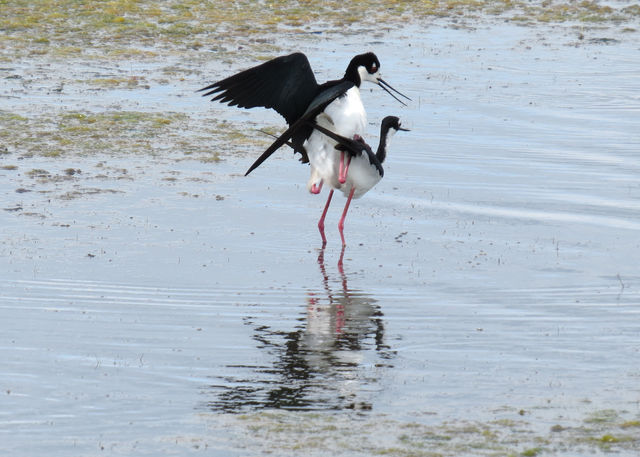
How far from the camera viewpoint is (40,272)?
8.83 metres

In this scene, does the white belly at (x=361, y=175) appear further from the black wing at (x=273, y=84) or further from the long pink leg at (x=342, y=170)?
the black wing at (x=273, y=84)

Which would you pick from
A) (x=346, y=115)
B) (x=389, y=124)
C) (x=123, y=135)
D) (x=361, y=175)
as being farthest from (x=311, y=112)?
(x=123, y=135)

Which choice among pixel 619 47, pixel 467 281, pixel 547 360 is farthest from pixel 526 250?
pixel 619 47

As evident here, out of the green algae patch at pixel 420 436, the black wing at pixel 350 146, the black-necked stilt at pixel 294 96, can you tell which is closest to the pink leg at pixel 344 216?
the black wing at pixel 350 146

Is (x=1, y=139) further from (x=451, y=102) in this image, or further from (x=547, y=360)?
(x=547, y=360)

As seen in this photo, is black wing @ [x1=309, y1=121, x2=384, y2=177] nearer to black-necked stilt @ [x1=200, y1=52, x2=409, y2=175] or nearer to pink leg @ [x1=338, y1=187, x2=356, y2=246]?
black-necked stilt @ [x1=200, y1=52, x2=409, y2=175]

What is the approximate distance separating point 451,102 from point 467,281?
6.27 m

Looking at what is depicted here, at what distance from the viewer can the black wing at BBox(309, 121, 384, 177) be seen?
1012 cm

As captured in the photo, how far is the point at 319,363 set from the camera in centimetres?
720

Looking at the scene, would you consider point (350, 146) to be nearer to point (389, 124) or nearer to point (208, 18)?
point (389, 124)

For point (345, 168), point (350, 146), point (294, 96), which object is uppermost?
point (294, 96)

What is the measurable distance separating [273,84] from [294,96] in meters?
0.22

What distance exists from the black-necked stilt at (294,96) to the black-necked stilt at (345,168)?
0.40 feet

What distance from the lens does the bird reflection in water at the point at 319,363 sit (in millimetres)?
6504
